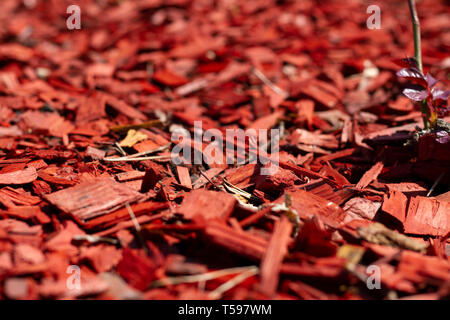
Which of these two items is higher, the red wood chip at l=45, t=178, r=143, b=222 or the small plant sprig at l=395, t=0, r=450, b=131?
the small plant sprig at l=395, t=0, r=450, b=131

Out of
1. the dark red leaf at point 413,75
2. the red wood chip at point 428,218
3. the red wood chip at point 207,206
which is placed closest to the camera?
the red wood chip at point 207,206

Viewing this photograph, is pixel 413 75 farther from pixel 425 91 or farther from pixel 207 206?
pixel 207 206

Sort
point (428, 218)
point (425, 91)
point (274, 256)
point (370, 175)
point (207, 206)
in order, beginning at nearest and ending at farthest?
point (274, 256), point (207, 206), point (428, 218), point (425, 91), point (370, 175)

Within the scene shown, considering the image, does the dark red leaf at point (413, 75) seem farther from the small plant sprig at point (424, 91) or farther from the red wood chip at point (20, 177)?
the red wood chip at point (20, 177)

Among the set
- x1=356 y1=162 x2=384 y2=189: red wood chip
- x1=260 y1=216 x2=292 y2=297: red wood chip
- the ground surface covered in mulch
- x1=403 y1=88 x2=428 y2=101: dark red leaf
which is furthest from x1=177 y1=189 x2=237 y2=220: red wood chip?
x1=403 y1=88 x2=428 y2=101: dark red leaf

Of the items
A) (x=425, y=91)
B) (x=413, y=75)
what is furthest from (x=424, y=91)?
(x=413, y=75)

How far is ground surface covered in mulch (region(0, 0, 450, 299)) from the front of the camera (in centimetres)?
160

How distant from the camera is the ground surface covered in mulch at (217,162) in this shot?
→ 1600mm

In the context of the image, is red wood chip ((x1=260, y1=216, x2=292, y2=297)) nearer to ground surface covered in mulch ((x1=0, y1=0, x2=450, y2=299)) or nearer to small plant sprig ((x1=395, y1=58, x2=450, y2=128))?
ground surface covered in mulch ((x1=0, y1=0, x2=450, y2=299))

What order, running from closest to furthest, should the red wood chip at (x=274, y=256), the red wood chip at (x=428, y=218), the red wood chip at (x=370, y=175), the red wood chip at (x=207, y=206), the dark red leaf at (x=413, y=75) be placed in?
the red wood chip at (x=274, y=256) → the red wood chip at (x=207, y=206) → the red wood chip at (x=428, y=218) → the dark red leaf at (x=413, y=75) → the red wood chip at (x=370, y=175)

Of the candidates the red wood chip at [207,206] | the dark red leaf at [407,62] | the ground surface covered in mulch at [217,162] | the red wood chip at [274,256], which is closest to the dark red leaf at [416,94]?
the dark red leaf at [407,62]

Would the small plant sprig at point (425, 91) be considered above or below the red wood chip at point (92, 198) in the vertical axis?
above

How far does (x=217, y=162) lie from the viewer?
8.09 feet
